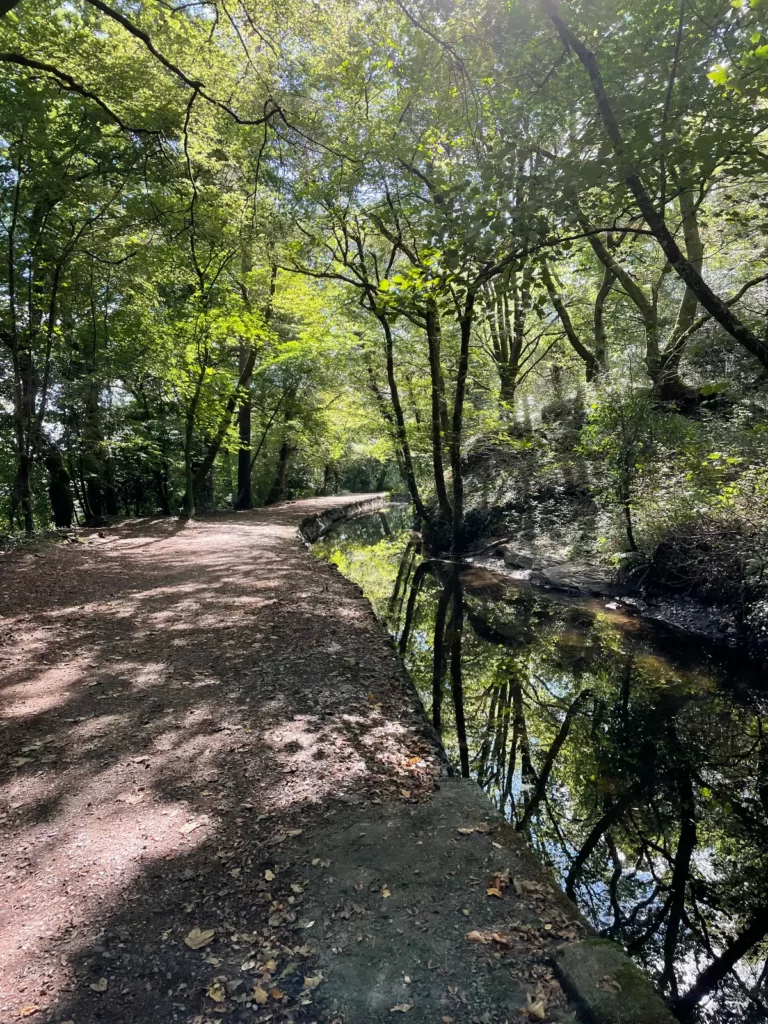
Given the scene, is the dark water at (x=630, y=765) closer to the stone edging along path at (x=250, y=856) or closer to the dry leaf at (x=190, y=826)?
the stone edging along path at (x=250, y=856)

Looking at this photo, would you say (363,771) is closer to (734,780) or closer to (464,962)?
(464,962)

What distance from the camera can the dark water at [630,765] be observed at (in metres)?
3.16

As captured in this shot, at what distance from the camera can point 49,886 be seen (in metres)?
2.68

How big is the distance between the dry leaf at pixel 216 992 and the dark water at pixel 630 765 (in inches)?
89.0

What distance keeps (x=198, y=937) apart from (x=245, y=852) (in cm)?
54

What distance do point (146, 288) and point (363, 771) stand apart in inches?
532

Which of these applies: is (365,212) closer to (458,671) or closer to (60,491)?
(458,671)

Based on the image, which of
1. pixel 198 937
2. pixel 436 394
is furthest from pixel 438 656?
pixel 436 394

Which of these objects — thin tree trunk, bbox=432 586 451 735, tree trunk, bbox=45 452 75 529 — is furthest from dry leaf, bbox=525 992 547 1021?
tree trunk, bbox=45 452 75 529

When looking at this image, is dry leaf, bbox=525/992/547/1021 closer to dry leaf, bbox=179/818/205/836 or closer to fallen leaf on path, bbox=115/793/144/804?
dry leaf, bbox=179/818/205/836

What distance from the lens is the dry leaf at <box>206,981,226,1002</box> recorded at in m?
2.15

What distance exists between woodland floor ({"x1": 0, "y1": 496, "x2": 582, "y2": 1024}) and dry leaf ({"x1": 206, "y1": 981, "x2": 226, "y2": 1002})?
0.01 m

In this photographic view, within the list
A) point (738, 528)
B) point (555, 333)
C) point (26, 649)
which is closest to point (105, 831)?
point (26, 649)

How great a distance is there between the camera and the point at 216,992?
2.17 meters
